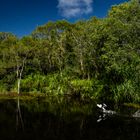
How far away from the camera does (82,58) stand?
48.5 m

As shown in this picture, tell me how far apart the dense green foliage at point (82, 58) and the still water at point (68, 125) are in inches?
207

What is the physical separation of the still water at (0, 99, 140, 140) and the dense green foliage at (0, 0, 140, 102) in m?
5.27

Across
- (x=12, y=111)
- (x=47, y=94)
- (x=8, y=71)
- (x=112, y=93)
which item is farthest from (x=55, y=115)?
(x=8, y=71)

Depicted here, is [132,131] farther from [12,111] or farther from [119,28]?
[12,111]

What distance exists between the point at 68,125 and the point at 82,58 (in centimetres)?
2667

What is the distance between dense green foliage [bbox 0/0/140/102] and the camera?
29402mm

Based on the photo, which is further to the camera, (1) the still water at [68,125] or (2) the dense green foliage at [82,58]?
(2) the dense green foliage at [82,58]

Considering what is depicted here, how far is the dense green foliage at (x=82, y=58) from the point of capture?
1158 inches

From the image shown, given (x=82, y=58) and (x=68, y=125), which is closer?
(x=68, y=125)

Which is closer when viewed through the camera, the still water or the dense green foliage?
the still water

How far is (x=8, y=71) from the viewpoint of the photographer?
55.4 m

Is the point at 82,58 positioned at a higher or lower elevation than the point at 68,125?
higher

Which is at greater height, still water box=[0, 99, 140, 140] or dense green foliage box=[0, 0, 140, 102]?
dense green foliage box=[0, 0, 140, 102]

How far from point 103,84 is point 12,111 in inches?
510
